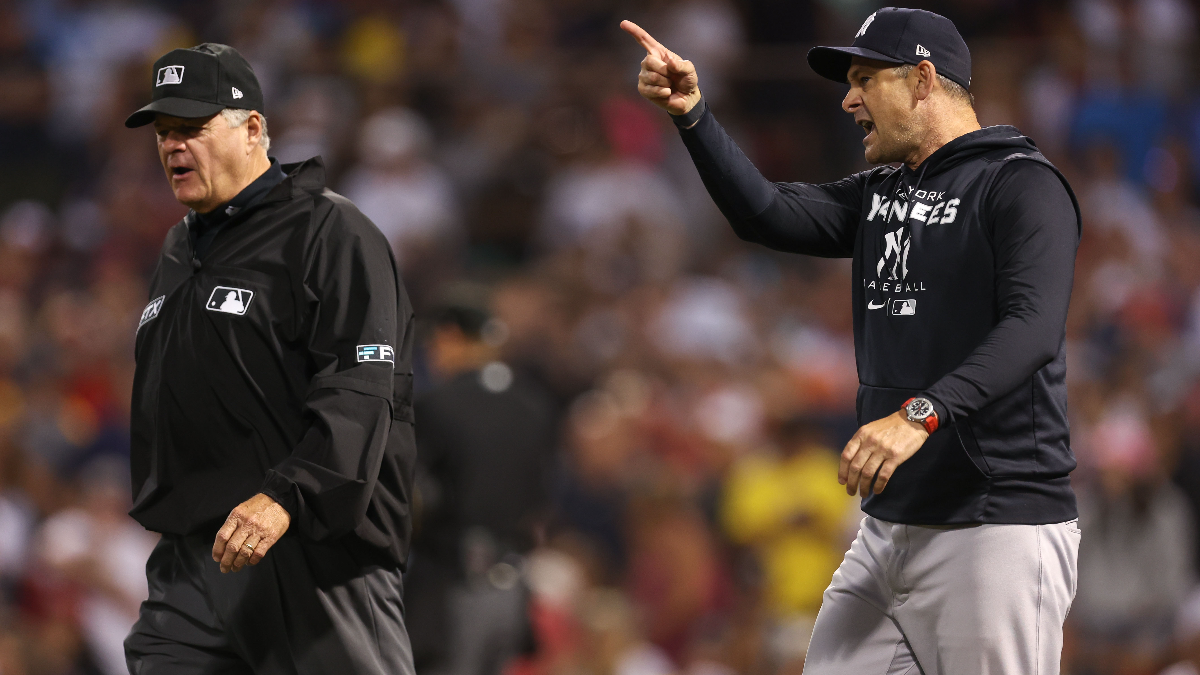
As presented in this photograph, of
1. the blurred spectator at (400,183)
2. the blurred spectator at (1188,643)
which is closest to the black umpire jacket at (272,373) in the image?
the blurred spectator at (1188,643)

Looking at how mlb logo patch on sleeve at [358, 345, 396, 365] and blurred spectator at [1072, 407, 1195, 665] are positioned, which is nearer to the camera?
mlb logo patch on sleeve at [358, 345, 396, 365]

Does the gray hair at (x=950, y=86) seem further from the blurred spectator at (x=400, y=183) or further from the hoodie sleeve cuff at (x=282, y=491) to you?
the blurred spectator at (x=400, y=183)

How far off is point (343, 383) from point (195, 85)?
96cm

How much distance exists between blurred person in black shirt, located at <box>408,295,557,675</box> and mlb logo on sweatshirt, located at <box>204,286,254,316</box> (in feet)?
9.22

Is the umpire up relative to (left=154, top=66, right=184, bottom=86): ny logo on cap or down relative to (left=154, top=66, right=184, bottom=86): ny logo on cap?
down

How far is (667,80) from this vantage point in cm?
395

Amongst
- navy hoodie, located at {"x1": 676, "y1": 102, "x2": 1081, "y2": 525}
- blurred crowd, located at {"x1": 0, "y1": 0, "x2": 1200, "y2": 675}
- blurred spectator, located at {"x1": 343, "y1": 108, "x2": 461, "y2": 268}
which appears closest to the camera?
navy hoodie, located at {"x1": 676, "y1": 102, "x2": 1081, "y2": 525}

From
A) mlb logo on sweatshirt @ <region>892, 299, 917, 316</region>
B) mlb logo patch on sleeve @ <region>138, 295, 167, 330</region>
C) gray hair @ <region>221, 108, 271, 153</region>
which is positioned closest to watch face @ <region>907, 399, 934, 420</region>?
mlb logo on sweatshirt @ <region>892, 299, 917, 316</region>

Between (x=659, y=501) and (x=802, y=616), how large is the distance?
3.39ft

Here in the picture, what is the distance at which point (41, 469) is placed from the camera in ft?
29.2

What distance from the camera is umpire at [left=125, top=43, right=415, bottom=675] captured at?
13.0 ft

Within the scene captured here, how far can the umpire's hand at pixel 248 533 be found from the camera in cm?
363

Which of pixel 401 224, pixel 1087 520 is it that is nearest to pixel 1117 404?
pixel 1087 520

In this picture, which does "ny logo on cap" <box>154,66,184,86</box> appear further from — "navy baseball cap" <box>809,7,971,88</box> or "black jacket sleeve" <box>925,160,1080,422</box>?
"black jacket sleeve" <box>925,160,1080,422</box>
